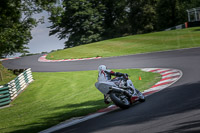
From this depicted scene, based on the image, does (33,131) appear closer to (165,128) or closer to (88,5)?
(165,128)

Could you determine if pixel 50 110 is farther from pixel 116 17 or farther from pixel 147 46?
pixel 116 17

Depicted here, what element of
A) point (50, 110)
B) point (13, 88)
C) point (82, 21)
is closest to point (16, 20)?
point (13, 88)

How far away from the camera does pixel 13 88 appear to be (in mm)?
17828

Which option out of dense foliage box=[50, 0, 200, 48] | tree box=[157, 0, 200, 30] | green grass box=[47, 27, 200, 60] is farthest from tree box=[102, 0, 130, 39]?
green grass box=[47, 27, 200, 60]

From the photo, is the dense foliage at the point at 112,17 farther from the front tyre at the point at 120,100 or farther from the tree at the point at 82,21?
the front tyre at the point at 120,100

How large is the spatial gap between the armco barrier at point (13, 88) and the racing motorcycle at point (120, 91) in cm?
858

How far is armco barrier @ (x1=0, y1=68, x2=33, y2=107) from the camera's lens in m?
15.7

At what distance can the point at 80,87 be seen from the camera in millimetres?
17062

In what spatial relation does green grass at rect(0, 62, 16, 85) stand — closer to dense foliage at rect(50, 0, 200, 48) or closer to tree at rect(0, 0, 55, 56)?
tree at rect(0, 0, 55, 56)

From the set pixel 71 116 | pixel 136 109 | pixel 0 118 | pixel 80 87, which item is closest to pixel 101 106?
pixel 71 116

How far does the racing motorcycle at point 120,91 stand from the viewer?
8.80 m

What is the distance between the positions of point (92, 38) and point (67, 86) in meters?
46.8

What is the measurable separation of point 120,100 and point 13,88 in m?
11.0

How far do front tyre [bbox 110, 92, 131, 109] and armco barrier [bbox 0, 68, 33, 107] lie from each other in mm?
9080
